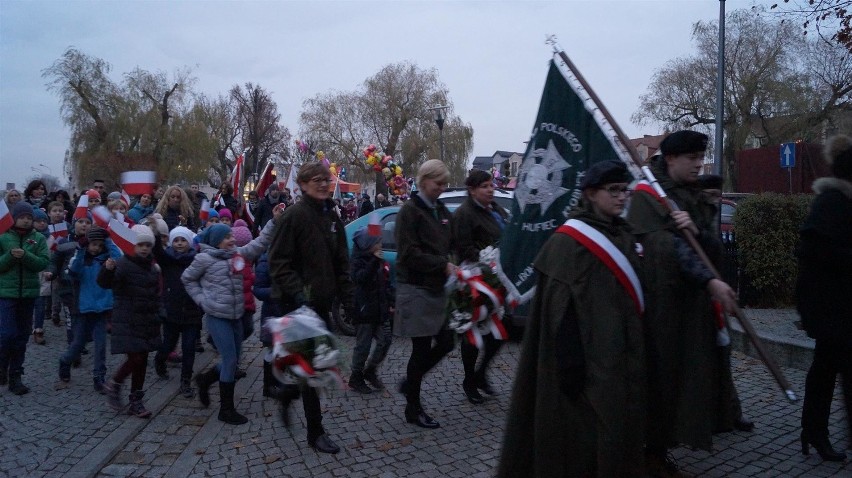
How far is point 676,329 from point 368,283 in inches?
129

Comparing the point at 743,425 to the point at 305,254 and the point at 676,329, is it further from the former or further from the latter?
the point at 305,254

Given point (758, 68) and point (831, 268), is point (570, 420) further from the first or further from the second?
point (758, 68)

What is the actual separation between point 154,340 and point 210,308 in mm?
750

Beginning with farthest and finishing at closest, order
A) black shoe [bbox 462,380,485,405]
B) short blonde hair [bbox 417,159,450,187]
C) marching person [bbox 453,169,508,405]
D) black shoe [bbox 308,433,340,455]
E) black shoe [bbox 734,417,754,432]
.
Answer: black shoe [bbox 462,380,485,405]
marching person [bbox 453,169,508,405]
short blonde hair [bbox 417,159,450,187]
black shoe [bbox 734,417,754,432]
black shoe [bbox 308,433,340,455]

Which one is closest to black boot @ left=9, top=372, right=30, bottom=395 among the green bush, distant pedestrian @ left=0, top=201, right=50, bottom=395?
Answer: distant pedestrian @ left=0, top=201, right=50, bottom=395

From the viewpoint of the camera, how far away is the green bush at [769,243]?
30.5 ft

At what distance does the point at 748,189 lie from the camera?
2500cm

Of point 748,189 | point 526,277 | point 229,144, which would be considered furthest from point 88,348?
point 229,144

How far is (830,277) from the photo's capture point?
430 centimetres

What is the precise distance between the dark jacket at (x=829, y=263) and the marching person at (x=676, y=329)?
0.59 metres

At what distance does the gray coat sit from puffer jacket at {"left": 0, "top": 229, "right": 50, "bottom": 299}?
1937mm

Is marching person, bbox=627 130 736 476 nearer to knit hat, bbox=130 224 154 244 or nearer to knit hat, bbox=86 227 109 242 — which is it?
knit hat, bbox=130 224 154 244

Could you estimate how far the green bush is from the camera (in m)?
9.29

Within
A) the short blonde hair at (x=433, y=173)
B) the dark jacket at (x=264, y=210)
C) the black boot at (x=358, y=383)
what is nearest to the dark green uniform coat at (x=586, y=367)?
the short blonde hair at (x=433, y=173)
